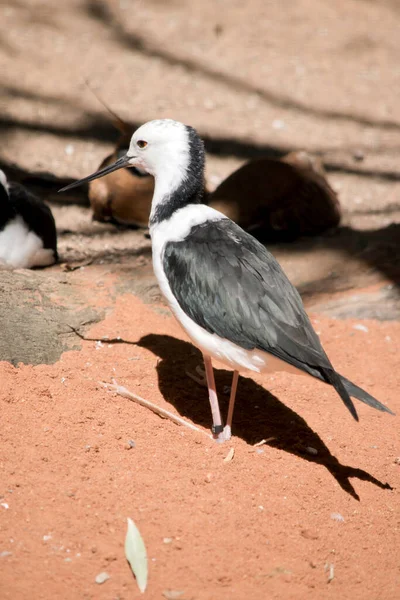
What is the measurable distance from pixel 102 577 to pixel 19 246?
3.04 meters

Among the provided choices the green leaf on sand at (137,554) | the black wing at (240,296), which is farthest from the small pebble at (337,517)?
the green leaf on sand at (137,554)

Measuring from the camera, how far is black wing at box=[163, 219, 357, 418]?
3561 millimetres

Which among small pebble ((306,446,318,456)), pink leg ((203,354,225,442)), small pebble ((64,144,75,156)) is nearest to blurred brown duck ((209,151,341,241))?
small pebble ((64,144,75,156))

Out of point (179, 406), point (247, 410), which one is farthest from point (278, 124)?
point (179, 406)

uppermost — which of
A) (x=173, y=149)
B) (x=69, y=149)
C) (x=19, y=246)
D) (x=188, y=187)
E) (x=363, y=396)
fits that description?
(x=173, y=149)

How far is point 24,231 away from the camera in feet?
17.9

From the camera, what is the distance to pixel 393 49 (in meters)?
9.59

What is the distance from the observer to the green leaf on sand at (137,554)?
302 centimetres

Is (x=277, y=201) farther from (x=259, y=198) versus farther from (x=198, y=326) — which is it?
(x=198, y=326)

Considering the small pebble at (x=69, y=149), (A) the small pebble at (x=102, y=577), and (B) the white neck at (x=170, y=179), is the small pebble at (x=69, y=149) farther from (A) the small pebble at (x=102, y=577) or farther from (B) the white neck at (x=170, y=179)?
(A) the small pebble at (x=102, y=577)

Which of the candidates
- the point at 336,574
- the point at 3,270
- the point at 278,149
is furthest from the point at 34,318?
the point at 278,149

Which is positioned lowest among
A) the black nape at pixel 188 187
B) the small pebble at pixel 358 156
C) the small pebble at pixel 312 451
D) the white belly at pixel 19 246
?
the white belly at pixel 19 246

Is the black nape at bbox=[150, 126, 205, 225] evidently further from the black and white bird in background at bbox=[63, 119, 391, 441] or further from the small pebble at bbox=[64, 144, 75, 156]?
the small pebble at bbox=[64, 144, 75, 156]

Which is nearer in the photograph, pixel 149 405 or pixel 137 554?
pixel 137 554
